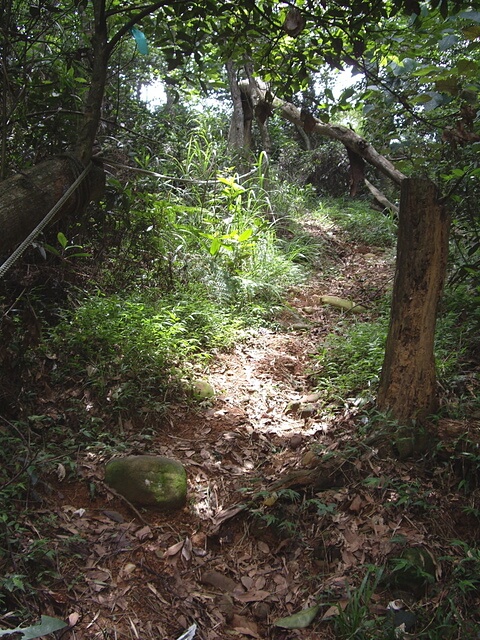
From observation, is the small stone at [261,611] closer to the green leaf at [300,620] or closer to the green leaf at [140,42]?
the green leaf at [300,620]

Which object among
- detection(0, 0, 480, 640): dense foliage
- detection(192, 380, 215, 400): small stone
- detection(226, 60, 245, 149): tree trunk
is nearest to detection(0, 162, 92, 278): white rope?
detection(0, 0, 480, 640): dense foliage

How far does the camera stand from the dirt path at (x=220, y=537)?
1988mm

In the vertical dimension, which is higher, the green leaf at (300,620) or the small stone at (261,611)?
the green leaf at (300,620)

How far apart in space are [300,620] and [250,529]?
0.57 meters

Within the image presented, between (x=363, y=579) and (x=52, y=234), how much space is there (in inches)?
111

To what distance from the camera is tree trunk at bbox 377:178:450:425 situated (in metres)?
2.60

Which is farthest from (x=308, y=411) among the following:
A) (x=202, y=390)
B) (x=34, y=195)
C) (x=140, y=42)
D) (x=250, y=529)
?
(x=140, y=42)

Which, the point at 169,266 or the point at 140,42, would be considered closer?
the point at 140,42

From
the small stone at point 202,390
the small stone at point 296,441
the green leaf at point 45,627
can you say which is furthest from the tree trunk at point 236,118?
the green leaf at point 45,627

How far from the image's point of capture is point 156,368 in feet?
11.2

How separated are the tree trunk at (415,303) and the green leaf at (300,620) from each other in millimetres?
1133

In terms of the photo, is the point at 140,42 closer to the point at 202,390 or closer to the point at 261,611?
the point at 202,390

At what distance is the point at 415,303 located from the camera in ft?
8.71

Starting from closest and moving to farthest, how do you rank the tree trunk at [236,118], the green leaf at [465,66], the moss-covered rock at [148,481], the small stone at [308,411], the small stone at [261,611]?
1. the small stone at [261,611]
2. the green leaf at [465,66]
3. the moss-covered rock at [148,481]
4. the small stone at [308,411]
5. the tree trunk at [236,118]
